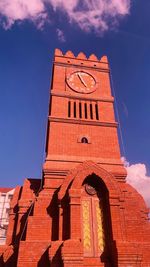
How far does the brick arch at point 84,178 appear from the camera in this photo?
10.1 metres

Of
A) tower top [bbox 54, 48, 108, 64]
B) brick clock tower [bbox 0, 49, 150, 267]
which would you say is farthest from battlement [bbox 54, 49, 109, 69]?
brick clock tower [bbox 0, 49, 150, 267]

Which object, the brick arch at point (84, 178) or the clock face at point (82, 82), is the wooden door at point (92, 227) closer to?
the brick arch at point (84, 178)

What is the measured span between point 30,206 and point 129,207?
4856mm

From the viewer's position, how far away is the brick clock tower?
28.3 feet

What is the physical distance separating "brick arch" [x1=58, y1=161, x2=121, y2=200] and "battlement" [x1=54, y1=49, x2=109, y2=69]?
32.8ft

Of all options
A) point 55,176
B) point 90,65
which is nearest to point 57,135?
point 55,176

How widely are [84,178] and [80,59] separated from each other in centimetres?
1129

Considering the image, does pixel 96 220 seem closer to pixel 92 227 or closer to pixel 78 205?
pixel 92 227

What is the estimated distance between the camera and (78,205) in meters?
9.52

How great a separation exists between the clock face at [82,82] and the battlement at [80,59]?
131 cm

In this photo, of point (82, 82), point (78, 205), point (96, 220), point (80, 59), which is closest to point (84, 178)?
point (78, 205)

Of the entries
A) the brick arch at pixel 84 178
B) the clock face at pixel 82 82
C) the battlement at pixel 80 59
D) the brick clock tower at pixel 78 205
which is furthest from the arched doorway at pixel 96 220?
the battlement at pixel 80 59

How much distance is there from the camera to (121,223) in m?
9.62

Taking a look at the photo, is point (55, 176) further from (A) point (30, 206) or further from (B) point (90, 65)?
(B) point (90, 65)
